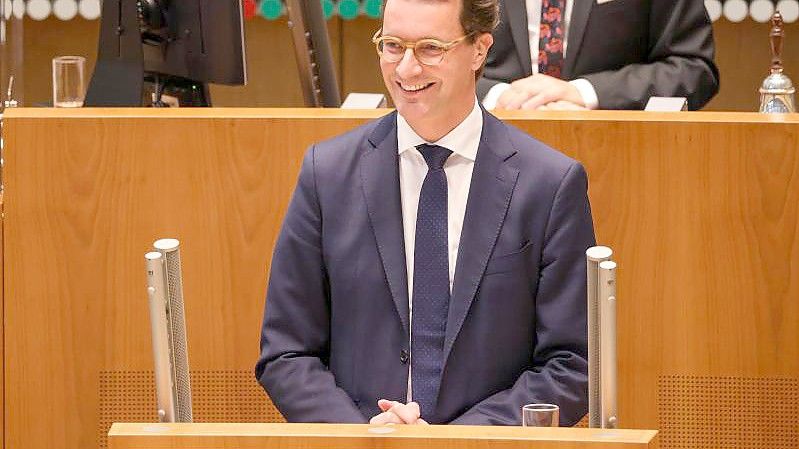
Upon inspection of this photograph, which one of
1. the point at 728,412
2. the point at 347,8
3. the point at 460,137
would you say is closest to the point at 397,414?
the point at 460,137

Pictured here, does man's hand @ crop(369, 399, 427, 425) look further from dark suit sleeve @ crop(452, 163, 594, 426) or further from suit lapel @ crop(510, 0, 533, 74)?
suit lapel @ crop(510, 0, 533, 74)

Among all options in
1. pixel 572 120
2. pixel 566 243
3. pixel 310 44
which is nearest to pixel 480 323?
pixel 566 243

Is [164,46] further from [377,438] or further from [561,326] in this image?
[377,438]

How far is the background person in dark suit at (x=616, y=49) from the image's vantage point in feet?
12.1

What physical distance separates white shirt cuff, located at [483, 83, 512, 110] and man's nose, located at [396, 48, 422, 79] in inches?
42.6

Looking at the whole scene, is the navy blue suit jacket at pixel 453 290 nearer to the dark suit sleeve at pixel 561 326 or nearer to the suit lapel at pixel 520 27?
the dark suit sleeve at pixel 561 326

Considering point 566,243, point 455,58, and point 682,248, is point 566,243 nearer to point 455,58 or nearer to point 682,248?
point 455,58

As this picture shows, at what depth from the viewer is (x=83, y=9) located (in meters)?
5.71

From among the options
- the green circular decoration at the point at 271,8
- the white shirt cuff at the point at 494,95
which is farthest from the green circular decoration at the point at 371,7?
the white shirt cuff at the point at 494,95

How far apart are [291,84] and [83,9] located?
2.71 ft

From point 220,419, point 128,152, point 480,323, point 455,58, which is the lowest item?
point 220,419

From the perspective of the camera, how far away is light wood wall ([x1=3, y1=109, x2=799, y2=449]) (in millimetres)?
3025

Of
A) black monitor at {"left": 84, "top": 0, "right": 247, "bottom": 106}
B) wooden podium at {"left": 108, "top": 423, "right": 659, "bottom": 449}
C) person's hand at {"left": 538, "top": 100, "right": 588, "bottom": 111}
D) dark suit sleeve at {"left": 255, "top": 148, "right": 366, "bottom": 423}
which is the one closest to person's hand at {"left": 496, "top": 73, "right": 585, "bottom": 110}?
person's hand at {"left": 538, "top": 100, "right": 588, "bottom": 111}

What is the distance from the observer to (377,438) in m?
1.76
